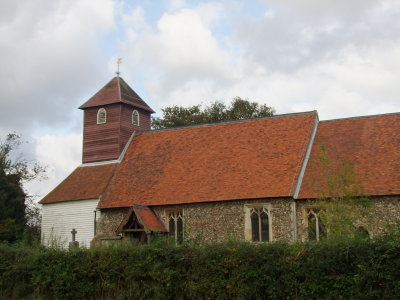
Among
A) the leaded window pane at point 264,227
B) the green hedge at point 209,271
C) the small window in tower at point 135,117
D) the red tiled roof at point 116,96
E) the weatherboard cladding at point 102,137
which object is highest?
the red tiled roof at point 116,96

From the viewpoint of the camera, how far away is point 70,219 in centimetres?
3052

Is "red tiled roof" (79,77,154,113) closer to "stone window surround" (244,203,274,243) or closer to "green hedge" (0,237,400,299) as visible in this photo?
"stone window surround" (244,203,274,243)

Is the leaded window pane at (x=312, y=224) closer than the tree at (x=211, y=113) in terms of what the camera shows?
Yes

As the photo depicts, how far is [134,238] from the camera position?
26.3m

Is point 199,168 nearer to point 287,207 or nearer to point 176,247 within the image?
point 287,207

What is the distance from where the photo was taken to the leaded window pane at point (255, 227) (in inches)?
987

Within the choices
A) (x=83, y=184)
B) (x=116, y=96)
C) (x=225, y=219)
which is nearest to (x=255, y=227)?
(x=225, y=219)

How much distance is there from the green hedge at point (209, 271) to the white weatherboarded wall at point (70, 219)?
452 inches

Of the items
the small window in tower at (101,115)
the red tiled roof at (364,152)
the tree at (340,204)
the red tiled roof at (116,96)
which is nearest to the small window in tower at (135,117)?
the red tiled roof at (116,96)

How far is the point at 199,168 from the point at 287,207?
242 inches

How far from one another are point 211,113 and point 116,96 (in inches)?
540

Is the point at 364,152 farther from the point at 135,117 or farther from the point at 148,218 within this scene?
the point at 135,117

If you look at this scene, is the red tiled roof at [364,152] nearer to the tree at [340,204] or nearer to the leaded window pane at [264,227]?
the tree at [340,204]

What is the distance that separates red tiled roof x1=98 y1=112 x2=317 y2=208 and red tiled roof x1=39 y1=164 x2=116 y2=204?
2.61 ft
